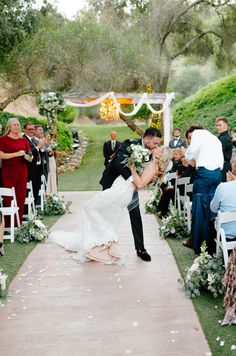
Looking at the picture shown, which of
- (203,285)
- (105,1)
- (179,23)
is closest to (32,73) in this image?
(105,1)

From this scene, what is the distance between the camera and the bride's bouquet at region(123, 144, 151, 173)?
5762 millimetres

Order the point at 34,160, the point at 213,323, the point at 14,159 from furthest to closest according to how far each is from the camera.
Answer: the point at 34,160 → the point at 14,159 → the point at 213,323

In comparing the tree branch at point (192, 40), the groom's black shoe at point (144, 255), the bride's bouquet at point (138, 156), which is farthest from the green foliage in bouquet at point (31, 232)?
the tree branch at point (192, 40)

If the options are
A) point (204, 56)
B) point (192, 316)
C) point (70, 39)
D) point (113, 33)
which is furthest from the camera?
point (204, 56)

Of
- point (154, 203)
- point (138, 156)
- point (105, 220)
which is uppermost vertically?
point (138, 156)

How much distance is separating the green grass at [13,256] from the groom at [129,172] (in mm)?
1340

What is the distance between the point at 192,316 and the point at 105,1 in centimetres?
2446

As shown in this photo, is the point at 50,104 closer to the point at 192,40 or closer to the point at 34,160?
the point at 34,160

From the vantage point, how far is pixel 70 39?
60.5 ft

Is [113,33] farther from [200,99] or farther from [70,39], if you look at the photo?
[200,99]

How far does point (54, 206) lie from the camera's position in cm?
1025

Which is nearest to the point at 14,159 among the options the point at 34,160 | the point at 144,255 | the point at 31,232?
Answer: the point at 31,232

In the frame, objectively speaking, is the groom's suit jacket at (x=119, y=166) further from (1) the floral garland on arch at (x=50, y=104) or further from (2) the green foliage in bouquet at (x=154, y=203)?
(1) the floral garland on arch at (x=50, y=104)

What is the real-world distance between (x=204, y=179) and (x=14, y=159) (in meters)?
2.96
